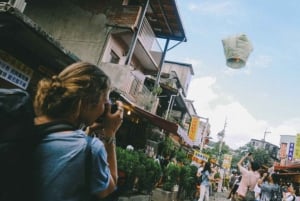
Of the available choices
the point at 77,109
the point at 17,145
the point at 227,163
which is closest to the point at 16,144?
the point at 17,145

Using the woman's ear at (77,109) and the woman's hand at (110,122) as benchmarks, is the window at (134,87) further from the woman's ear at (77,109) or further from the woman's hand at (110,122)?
the woman's ear at (77,109)

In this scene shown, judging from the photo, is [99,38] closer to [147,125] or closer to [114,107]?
[147,125]

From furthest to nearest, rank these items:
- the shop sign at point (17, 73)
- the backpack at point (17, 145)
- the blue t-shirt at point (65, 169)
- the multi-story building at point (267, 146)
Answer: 1. the multi-story building at point (267, 146)
2. the shop sign at point (17, 73)
3. the blue t-shirt at point (65, 169)
4. the backpack at point (17, 145)

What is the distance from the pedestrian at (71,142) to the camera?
4.25ft

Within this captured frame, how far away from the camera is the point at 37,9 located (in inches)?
623

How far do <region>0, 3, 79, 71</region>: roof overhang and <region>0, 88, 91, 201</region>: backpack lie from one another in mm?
4347

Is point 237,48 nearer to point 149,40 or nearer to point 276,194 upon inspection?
point 149,40

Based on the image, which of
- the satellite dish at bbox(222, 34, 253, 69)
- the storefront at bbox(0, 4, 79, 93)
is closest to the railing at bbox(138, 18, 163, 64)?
the storefront at bbox(0, 4, 79, 93)

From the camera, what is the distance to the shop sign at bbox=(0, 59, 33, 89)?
7512 mm

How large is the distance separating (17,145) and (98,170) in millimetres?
405

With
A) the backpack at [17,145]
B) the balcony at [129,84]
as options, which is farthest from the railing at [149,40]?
the backpack at [17,145]

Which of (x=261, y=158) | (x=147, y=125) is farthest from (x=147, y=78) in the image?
(x=261, y=158)

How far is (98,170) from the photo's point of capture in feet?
4.53

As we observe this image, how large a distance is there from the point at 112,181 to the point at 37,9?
16.6 m
